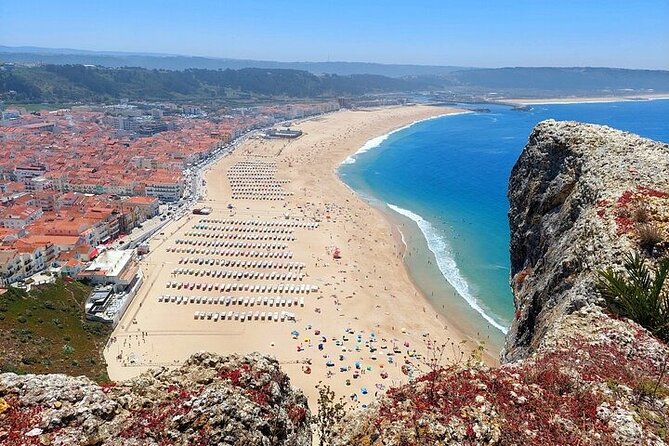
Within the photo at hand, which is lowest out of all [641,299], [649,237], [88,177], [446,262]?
[446,262]

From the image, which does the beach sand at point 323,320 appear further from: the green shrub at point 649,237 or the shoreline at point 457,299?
the green shrub at point 649,237

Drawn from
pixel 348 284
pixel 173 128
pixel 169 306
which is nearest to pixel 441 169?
pixel 348 284

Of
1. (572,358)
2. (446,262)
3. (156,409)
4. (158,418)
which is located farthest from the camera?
(446,262)

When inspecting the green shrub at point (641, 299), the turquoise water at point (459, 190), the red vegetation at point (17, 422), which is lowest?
the turquoise water at point (459, 190)

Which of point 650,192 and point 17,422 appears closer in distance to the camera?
point 17,422

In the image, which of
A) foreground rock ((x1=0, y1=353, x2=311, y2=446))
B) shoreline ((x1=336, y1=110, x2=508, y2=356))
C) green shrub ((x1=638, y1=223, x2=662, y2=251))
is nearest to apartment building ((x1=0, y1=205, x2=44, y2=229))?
shoreline ((x1=336, y1=110, x2=508, y2=356))

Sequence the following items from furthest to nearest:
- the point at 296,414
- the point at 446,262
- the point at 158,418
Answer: the point at 446,262 < the point at 296,414 < the point at 158,418

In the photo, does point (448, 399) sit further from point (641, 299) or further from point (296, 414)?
point (641, 299)

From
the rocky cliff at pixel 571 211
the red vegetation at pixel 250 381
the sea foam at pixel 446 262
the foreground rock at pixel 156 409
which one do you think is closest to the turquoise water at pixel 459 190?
the sea foam at pixel 446 262

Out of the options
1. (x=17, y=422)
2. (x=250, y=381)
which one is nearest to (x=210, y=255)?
(x=250, y=381)
